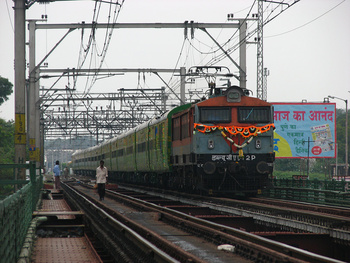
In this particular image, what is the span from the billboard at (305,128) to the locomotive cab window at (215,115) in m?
28.2

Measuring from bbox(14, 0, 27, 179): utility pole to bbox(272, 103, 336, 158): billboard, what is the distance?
1234 inches

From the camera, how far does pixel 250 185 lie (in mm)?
20781

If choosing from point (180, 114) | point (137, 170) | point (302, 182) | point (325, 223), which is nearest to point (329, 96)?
point (137, 170)

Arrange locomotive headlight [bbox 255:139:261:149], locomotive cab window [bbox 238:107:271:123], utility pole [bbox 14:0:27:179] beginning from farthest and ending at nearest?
locomotive cab window [bbox 238:107:271:123] < locomotive headlight [bbox 255:139:261:149] < utility pole [bbox 14:0:27:179]

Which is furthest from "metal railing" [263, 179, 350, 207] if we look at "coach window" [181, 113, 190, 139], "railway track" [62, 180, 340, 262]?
"railway track" [62, 180, 340, 262]

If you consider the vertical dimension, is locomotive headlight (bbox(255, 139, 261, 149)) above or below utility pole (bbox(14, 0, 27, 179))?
below

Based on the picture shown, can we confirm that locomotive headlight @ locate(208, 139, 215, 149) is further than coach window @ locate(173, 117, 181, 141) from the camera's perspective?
No

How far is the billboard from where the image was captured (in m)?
48.1

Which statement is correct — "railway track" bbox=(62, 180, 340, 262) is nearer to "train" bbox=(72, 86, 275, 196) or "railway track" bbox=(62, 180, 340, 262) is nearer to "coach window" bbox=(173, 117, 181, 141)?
"train" bbox=(72, 86, 275, 196)

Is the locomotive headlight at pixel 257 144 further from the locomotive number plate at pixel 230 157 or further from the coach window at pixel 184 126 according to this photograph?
the coach window at pixel 184 126

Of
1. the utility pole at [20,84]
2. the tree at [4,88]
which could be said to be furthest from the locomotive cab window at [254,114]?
the tree at [4,88]

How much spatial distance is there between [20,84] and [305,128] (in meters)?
33.2

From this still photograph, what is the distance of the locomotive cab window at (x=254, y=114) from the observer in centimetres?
2042

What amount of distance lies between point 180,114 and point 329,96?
34.4 metres
